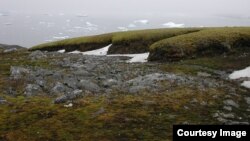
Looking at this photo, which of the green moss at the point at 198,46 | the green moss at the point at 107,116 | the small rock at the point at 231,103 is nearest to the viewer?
the green moss at the point at 107,116

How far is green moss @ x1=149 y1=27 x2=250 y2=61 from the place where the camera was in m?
50.6

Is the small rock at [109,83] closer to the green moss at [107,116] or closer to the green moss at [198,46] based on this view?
the green moss at [107,116]

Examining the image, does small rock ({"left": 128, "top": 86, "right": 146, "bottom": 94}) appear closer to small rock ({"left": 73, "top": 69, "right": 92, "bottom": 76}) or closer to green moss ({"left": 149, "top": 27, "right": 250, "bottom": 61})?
small rock ({"left": 73, "top": 69, "right": 92, "bottom": 76})

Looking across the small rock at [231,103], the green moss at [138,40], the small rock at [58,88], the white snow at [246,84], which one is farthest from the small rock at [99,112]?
the green moss at [138,40]

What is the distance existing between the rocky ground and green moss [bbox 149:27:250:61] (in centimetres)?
502

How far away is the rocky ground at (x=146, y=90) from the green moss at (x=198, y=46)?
16.5 ft

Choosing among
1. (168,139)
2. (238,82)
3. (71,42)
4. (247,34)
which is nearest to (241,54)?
(247,34)

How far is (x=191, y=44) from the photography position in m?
51.9

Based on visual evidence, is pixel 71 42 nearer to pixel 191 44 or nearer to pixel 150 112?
pixel 191 44

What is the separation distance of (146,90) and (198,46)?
20954 mm

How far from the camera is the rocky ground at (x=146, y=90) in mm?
26797

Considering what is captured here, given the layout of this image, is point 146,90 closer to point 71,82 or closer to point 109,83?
point 109,83

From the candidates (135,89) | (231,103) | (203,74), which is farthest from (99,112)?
(203,74)

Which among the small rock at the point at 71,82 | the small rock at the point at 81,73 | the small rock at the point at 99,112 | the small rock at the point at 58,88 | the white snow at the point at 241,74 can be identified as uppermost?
the small rock at the point at 81,73
